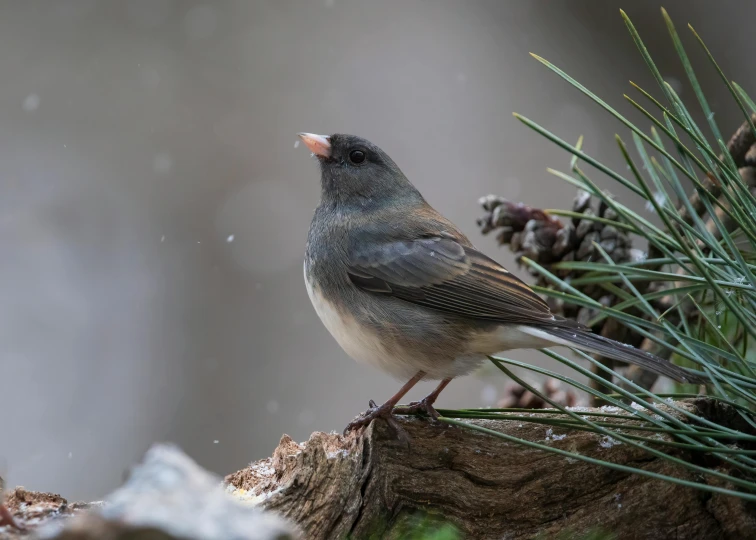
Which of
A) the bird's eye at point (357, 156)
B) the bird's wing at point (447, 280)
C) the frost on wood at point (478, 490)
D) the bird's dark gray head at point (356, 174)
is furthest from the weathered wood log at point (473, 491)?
the bird's eye at point (357, 156)

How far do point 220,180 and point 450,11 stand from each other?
1718mm

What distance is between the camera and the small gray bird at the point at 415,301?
5.88 ft

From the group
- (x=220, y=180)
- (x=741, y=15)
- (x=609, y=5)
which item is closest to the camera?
(x=741, y=15)

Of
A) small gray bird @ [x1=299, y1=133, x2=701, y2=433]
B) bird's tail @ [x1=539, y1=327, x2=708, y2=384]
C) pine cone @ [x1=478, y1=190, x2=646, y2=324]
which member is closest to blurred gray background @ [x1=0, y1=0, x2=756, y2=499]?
small gray bird @ [x1=299, y1=133, x2=701, y2=433]

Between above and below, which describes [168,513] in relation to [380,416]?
above

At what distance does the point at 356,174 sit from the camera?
233 cm

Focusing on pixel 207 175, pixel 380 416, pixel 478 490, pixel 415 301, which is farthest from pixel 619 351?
pixel 207 175

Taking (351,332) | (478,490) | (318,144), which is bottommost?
(478,490)

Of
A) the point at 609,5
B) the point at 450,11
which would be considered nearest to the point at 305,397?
the point at 450,11

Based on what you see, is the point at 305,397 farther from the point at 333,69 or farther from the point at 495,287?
the point at 495,287

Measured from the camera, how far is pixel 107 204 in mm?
4457

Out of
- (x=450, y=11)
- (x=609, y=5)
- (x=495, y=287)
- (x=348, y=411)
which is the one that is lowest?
(x=348, y=411)

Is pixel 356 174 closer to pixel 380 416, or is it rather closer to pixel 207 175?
pixel 380 416

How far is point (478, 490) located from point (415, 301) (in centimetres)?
66
